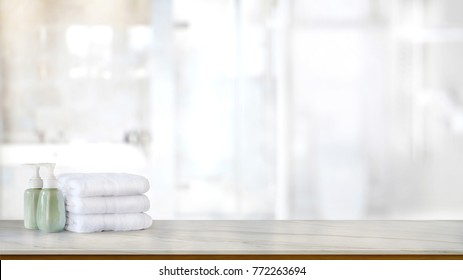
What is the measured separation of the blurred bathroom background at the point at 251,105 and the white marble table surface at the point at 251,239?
270cm

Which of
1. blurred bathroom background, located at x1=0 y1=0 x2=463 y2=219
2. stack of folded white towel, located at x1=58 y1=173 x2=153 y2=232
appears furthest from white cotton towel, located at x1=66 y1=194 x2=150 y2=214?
blurred bathroom background, located at x1=0 y1=0 x2=463 y2=219

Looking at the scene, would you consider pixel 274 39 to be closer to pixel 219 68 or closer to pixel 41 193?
pixel 219 68

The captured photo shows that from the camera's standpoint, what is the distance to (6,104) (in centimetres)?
490

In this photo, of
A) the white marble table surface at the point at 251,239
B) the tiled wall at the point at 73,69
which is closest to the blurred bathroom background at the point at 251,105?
the tiled wall at the point at 73,69

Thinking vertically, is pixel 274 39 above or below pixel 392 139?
above

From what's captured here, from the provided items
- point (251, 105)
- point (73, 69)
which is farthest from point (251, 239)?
point (73, 69)

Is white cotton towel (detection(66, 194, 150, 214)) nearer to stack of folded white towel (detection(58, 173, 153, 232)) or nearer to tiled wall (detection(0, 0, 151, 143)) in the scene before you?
stack of folded white towel (detection(58, 173, 153, 232))

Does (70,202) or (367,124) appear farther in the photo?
(367,124)

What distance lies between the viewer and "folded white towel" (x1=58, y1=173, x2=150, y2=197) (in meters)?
1.85

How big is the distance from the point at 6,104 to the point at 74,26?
62 centimetres

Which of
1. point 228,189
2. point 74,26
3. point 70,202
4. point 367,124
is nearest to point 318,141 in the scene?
point 367,124

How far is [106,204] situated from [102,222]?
0.05 metres

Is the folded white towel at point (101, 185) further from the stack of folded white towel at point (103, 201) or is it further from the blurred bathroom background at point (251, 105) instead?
the blurred bathroom background at point (251, 105)
